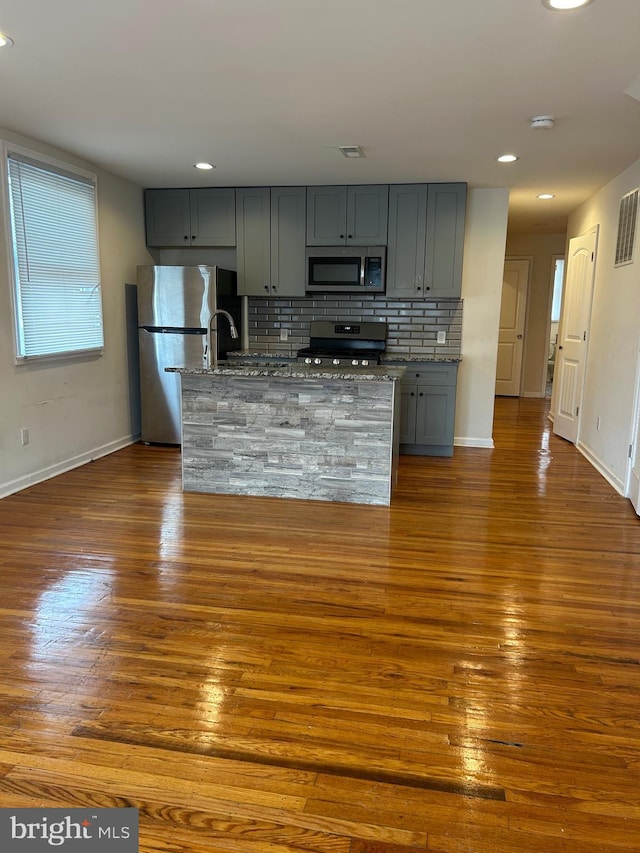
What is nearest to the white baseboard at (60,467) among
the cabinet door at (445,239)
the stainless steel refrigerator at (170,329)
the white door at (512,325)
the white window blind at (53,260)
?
the stainless steel refrigerator at (170,329)

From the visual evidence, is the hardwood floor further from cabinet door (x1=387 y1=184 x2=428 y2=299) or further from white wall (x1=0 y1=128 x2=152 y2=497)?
cabinet door (x1=387 y1=184 x2=428 y2=299)

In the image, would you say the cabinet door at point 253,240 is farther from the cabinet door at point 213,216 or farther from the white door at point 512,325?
the white door at point 512,325

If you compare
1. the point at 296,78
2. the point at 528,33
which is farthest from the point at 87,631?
the point at 528,33

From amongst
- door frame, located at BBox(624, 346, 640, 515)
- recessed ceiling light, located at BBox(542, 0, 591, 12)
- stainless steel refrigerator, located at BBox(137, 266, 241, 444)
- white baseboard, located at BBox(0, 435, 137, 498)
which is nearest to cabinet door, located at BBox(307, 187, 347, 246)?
stainless steel refrigerator, located at BBox(137, 266, 241, 444)

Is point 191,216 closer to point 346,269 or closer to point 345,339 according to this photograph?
point 346,269

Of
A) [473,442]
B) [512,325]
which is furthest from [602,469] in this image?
[512,325]

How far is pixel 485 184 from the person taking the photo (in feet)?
17.9

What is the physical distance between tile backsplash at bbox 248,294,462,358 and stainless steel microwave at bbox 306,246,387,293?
237 millimetres

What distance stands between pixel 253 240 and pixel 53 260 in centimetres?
194

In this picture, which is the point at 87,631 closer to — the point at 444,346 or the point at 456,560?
the point at 456,560

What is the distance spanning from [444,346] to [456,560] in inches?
123

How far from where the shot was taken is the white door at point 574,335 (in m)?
6.04

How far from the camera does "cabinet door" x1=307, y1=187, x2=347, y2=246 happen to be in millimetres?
5641

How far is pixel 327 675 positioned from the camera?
2.22 metres
